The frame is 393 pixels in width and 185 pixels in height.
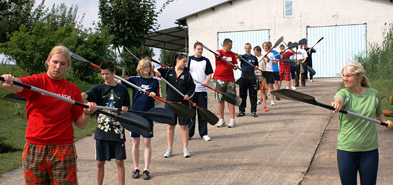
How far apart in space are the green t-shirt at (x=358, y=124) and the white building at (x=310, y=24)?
53.8 ft

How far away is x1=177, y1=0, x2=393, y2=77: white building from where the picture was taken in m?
20.3

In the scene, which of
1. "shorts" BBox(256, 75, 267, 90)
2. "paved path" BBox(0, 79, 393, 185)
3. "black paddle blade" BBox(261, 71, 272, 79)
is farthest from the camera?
"shorts" BBox(256, 75, 267, 90)

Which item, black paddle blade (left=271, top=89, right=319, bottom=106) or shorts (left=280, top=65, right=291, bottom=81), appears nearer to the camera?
black paddle blade (left=271, top=89, right=319, bottom=106)

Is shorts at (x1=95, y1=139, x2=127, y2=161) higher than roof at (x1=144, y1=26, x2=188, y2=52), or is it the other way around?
roof at (x1=144, y1=26, x2=188, y2=52)

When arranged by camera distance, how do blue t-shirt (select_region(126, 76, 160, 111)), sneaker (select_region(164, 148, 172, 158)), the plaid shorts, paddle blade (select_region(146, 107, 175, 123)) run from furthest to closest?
sneaker (select_region(164, 148, 172, 158))
blue t-shirt (select_region(126, 76, 160, 111))
paddle blade (select_region(146, 107, 175, 123))
the plaid shorts

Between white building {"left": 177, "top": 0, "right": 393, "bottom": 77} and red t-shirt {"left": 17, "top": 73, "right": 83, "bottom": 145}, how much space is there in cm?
1810

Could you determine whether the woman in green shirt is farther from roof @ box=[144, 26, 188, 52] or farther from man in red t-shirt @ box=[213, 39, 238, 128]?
roof @ box=[144, 26, 188, 52]

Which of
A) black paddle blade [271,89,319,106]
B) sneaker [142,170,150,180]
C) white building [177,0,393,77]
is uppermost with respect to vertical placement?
white building [177,0,393,77]

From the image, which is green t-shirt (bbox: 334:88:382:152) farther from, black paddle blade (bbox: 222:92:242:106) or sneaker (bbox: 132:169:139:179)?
black paddle blade (bbox: 222:92:242:106)

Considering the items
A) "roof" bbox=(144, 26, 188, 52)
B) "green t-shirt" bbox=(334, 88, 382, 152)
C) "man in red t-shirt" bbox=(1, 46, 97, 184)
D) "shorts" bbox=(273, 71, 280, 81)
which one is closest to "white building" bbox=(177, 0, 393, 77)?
"roof" bbox=(144, 26, 188, 52)

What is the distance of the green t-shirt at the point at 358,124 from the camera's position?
3967 millimetres

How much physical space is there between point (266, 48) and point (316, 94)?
125 inches

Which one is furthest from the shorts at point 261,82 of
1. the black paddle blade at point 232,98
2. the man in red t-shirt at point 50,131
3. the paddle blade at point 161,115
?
the man in red t-shirt at point 50,131

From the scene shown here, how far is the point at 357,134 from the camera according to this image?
13.1 ft
